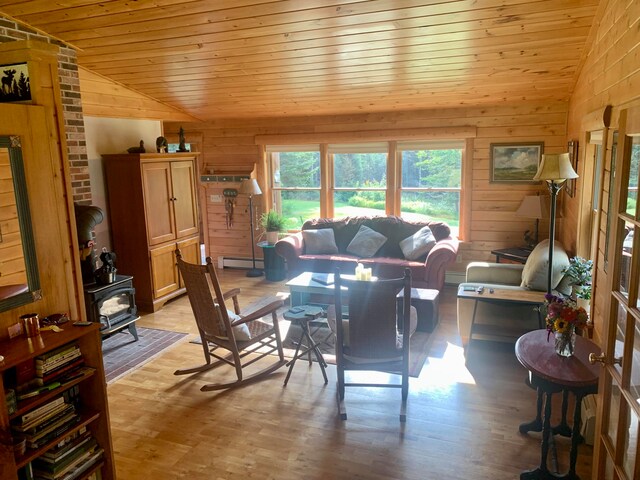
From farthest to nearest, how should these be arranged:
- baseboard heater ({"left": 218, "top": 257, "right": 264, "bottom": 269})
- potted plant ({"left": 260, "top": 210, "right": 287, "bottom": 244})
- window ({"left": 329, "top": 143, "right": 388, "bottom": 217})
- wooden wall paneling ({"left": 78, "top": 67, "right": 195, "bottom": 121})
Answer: baseboard heater ({"left": 218, "top": 257, "right": 264, "bottom": 269}), potted plant ({"left": 260, "top": 210, "right": 287, "bottom": 244}), window ({"left": 329, "top": 143, "right": 388, "bottom": 217}), wooden wall paneling ({"left": 78, "top": 67, "right": 195, "bottom": 121})

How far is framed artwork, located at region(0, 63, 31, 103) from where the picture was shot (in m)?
2.30

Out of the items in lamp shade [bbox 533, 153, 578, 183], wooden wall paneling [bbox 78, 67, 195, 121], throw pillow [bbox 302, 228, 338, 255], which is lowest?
throw pillow [bbox 302, 228, 338, 255]

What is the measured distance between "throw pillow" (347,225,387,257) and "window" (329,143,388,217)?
0.61m

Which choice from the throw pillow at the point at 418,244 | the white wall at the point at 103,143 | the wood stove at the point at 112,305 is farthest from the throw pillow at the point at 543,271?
the white wall at the point at 103,143

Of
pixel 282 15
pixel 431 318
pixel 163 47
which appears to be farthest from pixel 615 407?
pixel 163 47

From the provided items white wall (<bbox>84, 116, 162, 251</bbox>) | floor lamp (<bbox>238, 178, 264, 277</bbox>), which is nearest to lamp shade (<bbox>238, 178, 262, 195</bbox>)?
floor lamp (<bbox>238, 178, 264, 277</bbox>)

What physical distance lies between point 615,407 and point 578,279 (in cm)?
169

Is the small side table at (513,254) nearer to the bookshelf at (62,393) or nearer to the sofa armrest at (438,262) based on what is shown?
the sofa armrest at (438,262)

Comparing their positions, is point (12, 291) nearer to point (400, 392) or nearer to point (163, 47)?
point (400, 392)

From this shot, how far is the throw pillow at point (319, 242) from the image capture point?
6.37m

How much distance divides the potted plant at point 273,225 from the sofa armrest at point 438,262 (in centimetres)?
231

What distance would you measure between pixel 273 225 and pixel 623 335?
5.45m

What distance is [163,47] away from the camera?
14.9 feet

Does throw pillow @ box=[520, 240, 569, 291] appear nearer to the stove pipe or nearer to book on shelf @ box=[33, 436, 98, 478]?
book on shelf @ box=[33, 436, 98, 478]
